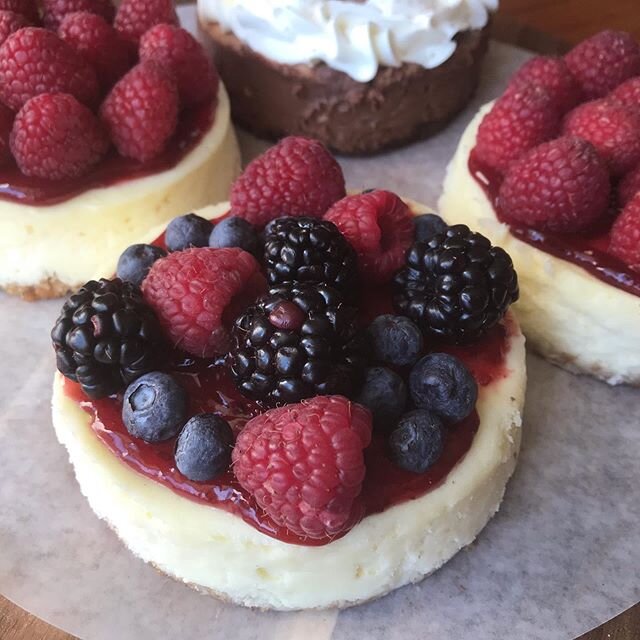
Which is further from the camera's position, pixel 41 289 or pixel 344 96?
pixel 344 96

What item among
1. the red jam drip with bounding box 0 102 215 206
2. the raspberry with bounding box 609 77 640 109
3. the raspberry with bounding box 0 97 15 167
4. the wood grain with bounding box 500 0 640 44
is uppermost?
the raspberry with bounding box 0 97 15 167

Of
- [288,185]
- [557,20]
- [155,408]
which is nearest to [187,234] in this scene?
[288,185]

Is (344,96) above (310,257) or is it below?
below

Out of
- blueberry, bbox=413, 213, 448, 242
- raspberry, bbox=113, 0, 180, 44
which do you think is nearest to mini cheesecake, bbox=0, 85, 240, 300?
raspberry, bbox=113, 0, 180, 44

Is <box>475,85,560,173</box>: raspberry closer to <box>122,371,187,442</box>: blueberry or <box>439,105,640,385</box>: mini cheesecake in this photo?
<box>439,105,640,385</box>: mini cheesecake

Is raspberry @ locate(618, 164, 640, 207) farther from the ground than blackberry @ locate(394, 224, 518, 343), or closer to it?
closer to it

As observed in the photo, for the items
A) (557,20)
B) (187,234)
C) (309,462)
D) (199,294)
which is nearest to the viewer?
(309,462)

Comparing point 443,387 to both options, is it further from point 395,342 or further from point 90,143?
point 90,143
